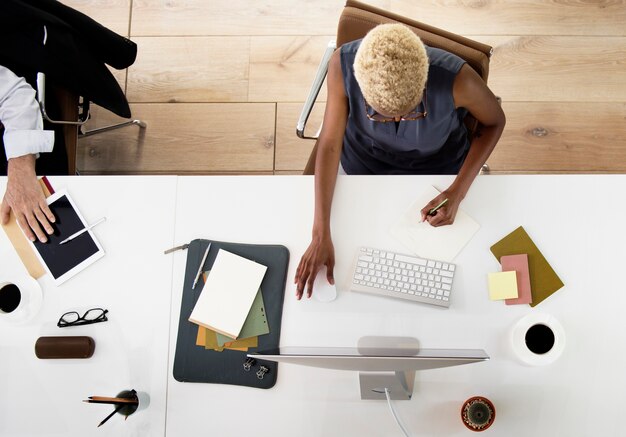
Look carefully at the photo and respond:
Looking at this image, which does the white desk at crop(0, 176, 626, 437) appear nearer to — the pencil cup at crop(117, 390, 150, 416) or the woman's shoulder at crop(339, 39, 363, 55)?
the pencil cup at crop(117, 390, 150, 416)

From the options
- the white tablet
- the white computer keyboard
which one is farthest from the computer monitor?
the white tablet

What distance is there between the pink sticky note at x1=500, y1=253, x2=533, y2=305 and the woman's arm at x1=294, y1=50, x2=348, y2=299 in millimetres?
476

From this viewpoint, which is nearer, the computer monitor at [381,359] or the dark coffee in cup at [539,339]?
the computer monitor at [381,359]

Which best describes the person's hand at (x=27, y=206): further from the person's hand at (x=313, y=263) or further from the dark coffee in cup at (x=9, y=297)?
the person's hand at (x=313, y=263)

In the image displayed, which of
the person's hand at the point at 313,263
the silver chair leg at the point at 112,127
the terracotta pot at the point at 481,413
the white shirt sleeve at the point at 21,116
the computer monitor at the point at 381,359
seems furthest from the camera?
the silver chair leg at the point at 112,127

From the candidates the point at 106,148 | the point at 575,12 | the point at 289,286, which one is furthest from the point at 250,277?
the point at 575,12

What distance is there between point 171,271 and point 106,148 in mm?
1138

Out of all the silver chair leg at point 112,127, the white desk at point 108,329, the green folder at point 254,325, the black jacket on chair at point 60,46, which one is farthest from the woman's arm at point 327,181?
the silver chair leg at point 112,127

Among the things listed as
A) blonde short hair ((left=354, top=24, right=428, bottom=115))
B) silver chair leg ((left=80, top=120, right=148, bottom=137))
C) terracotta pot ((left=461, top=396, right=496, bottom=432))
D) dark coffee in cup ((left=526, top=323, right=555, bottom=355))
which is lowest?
terracotta pot ((left=461, top=396, right=496, bottom=432))

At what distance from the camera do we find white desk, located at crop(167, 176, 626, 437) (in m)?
1.35

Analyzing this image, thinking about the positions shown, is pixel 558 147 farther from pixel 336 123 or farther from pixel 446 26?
pixel 336 123

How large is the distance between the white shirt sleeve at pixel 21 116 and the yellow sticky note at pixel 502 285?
1.40 metres

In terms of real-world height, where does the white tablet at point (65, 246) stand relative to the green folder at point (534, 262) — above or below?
below

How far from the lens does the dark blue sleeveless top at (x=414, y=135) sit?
1.35 meters
